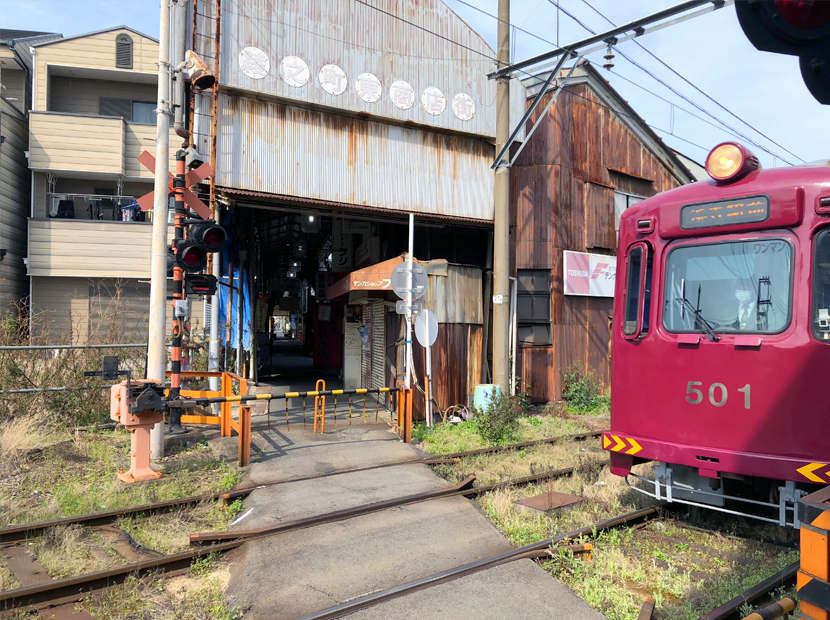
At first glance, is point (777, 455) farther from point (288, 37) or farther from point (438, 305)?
point (288, 37)

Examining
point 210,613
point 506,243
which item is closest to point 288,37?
point 506,243

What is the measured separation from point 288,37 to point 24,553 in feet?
31.6

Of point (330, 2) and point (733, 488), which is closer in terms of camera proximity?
point (733, 488)

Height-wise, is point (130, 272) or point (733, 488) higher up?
point (130, 272)

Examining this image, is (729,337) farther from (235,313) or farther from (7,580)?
(235,313)

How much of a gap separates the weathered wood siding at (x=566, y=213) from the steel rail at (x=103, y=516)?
28.1 ft

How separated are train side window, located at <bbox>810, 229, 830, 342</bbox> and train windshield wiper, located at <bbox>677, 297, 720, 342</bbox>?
74 cm

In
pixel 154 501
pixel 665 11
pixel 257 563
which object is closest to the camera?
pixel 257 563

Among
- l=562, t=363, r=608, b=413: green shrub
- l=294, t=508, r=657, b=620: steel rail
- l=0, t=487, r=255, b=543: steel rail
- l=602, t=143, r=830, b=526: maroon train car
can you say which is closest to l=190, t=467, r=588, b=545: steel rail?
l=0, t=487, r=255, b=543: steel rail

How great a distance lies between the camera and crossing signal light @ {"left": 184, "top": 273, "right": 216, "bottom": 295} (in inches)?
316

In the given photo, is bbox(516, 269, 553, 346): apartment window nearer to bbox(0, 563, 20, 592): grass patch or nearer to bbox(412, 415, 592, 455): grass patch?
bbox(412, 415, 592, 455): grass patch

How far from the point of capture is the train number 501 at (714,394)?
4.79m

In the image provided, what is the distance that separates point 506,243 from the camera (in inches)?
452

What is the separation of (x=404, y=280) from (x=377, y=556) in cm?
536
